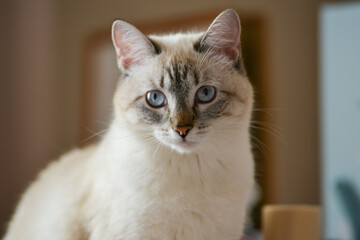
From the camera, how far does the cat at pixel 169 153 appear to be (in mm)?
1357

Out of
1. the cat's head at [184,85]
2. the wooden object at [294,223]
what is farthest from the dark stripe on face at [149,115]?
the wooden object at [294,223]

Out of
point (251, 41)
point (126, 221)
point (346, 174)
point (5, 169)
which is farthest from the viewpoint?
point (5, 169)

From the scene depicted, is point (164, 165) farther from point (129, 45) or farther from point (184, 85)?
point (129, 45)

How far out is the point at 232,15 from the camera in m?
1.39

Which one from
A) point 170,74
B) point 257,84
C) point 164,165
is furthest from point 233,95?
point 257,84

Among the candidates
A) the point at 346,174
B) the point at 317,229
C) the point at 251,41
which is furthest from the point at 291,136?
the point at 317,229

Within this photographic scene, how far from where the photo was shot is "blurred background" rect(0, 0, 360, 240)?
3250mm

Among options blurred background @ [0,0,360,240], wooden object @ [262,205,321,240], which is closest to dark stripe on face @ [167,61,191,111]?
wooden object @ [262,205,321,240]

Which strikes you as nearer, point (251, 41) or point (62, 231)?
point (62, 231)

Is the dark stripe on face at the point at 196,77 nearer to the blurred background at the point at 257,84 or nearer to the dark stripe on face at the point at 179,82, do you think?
the dark stripe on face at the point at 179,82

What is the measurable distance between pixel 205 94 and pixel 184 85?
0.27 ft

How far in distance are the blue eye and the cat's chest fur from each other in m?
0.19

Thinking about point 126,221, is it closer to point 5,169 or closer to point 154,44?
point 154,44

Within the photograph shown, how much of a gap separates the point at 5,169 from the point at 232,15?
3.76 meters
